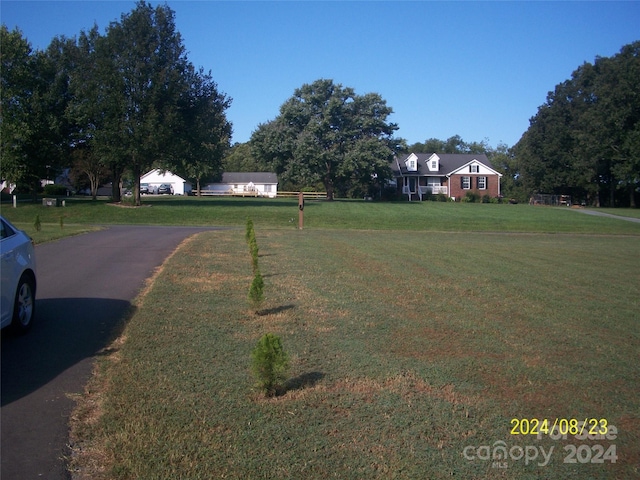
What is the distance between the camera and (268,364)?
512 centimetres

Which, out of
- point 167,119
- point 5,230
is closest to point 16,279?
point 5,230

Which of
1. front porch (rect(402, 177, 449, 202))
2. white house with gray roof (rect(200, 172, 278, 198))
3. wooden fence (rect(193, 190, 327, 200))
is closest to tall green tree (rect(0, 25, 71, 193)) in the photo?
wooden fence (rect(193, 190, 327, 200))

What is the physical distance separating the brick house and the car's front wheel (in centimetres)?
6700

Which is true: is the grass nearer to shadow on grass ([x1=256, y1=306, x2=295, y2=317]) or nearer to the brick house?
shadow on grass ([x1=256, y1=306, x2=295, y2=317])

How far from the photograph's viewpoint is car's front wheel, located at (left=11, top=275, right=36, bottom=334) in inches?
287

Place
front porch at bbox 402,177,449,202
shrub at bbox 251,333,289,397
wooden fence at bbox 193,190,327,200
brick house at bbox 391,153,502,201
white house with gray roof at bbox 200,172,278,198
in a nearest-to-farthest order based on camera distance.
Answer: shrub at bbox 251,333,289,397 < brick house at bbox 391,153,502,201 < front porch at bbox 402,177,449,202 < wooden fence at bbox 193,190,327,200 < white house with gray roof at bbox 200,172,278,198

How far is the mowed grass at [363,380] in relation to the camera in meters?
4.22

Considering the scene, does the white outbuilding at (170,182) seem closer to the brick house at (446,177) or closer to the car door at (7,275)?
the brick house at (446,177)

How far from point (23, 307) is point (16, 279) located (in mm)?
440

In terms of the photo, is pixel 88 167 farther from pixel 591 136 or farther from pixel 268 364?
pixel 268 364

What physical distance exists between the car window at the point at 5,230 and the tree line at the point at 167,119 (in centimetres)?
3152

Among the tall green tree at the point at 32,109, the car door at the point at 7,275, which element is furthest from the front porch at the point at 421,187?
the car door at the point at 7,275

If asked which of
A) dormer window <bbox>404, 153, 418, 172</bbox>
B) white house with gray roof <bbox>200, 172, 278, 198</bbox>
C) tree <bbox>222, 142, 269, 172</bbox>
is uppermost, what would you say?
tree <bbox>222, 142, 269, 172</bbox>

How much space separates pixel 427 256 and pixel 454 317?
27.7 feet
